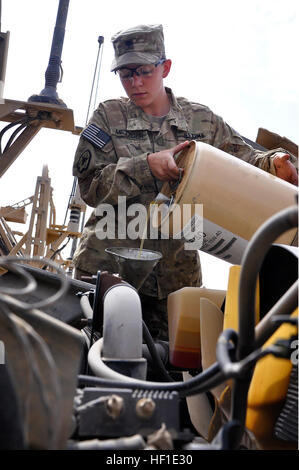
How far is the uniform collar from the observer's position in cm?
326

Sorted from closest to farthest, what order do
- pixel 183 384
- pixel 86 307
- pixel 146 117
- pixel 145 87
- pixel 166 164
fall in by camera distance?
pixel 183 384 < pixel 86 307 < pixel 166 164 < pixel 145 87 < pixel 146 117

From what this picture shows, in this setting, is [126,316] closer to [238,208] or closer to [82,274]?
[238,208]

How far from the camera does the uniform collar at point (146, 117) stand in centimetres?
326

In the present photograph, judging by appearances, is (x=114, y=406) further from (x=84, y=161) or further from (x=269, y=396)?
(x=84, y=161)

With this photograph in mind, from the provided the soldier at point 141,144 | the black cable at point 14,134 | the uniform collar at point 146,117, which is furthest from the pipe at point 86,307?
the black cable at point 14,134

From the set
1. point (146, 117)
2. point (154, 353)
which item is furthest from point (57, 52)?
point (154, 353)

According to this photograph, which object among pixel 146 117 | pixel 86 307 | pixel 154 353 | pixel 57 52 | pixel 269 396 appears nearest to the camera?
pixel 269 396

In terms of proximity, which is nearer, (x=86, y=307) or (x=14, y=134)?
(x=86, y=307)

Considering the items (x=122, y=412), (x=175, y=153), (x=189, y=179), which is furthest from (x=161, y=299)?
(x=122, y=412)

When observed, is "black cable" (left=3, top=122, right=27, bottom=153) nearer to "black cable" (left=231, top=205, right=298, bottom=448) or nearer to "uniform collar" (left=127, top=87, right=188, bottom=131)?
"uniform collar" (left=127, top=87, right=188, bottom=131)

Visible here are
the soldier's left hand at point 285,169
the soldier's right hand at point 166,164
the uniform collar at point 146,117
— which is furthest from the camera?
the uniform collar at point 146,117

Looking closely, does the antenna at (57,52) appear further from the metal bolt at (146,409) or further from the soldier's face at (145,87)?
the metal bolt at (146,409)

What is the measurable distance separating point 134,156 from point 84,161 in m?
0.31

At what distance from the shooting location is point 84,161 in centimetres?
306
